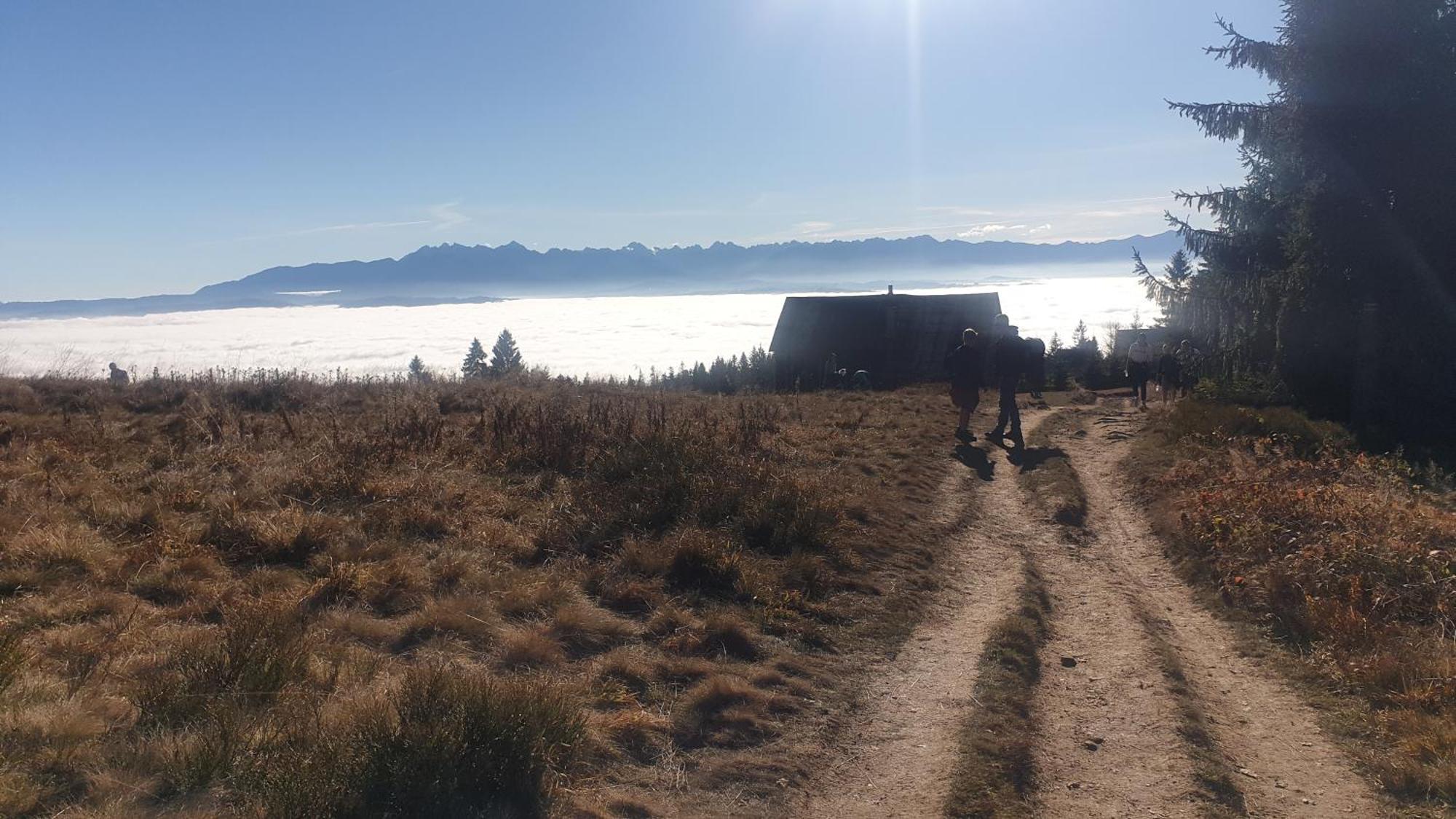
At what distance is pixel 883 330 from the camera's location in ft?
138

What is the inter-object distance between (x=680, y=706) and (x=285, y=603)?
2699mm

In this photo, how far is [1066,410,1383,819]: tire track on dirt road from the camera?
4.38 meters

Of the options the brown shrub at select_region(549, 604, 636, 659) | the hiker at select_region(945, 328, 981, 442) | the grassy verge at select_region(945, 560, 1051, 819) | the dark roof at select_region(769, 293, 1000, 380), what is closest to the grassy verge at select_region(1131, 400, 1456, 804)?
the grassy verge at select_region(945, 560, 1051, 819)

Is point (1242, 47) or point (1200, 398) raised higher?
point (1242, 47)

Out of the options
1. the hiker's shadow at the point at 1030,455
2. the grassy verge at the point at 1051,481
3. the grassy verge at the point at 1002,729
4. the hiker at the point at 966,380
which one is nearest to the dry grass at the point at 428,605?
the grassy verge at the point at 1002,729

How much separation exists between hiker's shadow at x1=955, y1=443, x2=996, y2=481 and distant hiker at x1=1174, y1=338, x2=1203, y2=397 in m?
8.82

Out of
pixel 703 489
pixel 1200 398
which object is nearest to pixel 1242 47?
pixel 1200 398

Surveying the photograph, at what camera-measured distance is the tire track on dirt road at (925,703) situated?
439cm

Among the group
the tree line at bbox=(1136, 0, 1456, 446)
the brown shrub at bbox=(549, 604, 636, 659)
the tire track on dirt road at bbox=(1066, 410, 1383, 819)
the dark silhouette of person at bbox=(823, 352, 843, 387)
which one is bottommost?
the tire track on dirt road at bbox=(1066, 410, 1383, 819)

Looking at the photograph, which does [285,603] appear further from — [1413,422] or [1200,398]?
[1413,422]

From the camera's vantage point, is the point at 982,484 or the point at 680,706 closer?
the point at 680,706

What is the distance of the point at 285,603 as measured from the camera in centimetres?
583

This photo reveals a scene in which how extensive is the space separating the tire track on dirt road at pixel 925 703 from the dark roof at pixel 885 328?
31.9 metres

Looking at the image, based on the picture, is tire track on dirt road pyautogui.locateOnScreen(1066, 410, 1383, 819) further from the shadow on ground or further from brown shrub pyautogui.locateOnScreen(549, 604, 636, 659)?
brown shrub pyautogui.locateOnScreen(549, 604, 636, 659)
